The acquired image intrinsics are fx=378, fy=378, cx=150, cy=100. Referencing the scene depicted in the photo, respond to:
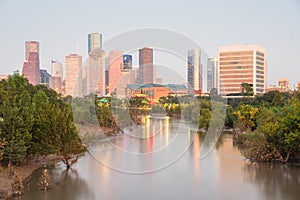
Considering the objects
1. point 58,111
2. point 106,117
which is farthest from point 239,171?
point 106,117

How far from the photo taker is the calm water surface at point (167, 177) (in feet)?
31.9

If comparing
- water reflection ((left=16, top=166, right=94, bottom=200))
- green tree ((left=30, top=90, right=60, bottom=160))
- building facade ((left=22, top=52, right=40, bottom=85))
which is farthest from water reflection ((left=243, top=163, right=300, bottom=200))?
building facade ((left=22, top=52, right=40, bottom=85))

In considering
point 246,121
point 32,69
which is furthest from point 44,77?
point 246,121

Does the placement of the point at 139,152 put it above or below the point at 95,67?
below

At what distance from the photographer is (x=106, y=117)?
900 inches

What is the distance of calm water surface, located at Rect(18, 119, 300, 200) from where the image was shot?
972cm

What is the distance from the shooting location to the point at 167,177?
11641 millimetres

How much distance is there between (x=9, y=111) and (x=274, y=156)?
9166 mm

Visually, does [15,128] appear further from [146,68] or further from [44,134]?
[146,68]

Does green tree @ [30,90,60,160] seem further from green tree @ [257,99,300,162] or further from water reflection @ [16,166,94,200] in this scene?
green tree @ [257,99,300,162]

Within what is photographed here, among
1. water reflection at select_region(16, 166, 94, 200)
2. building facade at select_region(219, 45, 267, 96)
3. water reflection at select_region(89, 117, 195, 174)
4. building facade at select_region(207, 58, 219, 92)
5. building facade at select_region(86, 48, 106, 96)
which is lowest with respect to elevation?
water reflection at select_region(16, 166, 94, 200)

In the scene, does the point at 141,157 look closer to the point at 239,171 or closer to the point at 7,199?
the point at 239,171

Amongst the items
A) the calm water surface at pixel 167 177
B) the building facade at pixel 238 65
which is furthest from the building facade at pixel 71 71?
the building facade at pixel 238 65

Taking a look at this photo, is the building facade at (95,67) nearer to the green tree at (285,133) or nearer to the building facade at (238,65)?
the green tree at (285,133)
